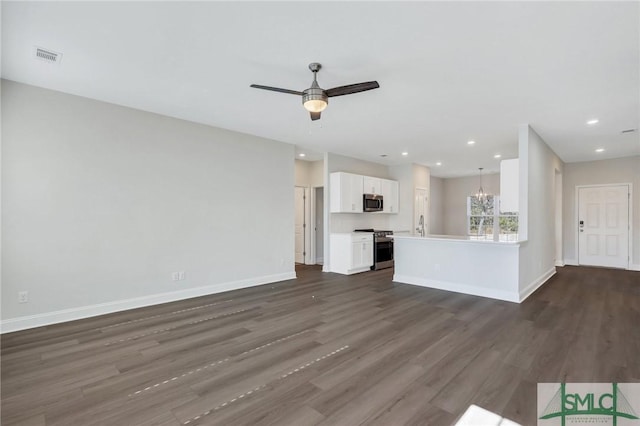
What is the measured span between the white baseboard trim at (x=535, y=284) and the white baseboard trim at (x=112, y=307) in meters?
4.41

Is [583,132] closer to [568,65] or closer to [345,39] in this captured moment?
[568,65]

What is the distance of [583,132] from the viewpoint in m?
5.32

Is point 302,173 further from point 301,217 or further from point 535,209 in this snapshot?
point 535,209

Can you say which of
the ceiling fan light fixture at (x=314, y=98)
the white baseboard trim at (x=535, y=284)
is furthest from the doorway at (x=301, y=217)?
the ceiling fan light fixture at (x=314, y=98)

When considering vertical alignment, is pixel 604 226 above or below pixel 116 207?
below

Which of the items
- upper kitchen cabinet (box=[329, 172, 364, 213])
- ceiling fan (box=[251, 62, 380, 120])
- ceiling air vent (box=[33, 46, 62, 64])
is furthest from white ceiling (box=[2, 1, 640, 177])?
upper kitchen cabinet (box=[329, 172, 364, 213])

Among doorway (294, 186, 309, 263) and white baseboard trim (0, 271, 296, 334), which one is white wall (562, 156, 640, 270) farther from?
white baseboard trim (0, 271, 296, 334)

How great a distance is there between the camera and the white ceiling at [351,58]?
7.48 feet

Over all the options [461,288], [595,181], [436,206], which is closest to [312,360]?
[461,288]

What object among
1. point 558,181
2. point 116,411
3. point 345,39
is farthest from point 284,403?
point 558,181

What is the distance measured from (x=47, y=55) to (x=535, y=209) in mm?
7038

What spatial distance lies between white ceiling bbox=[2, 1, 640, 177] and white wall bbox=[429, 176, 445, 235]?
20.9 ft

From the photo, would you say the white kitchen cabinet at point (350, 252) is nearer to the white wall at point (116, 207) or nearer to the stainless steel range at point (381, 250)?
the stainless steel range at point (381, 250)

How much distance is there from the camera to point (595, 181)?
780 cm
